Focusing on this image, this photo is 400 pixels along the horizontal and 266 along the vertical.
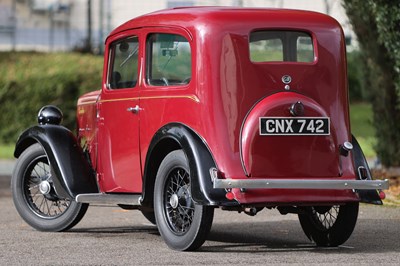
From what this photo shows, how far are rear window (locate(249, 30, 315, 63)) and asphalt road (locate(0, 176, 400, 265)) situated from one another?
1.51m

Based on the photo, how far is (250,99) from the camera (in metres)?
9.16

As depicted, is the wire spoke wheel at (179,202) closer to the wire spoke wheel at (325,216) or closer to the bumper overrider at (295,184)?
the bumper overrider at (295,184)

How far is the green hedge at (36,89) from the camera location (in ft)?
77.5

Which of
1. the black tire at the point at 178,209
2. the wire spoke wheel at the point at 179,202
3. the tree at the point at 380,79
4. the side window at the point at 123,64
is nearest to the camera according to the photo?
the black tire at the point at 178,209

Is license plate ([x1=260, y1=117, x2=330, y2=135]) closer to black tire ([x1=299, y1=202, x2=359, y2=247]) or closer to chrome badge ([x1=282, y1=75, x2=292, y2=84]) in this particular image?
chrome badge ([x1=282, y1=75, x2=292, y2=84])

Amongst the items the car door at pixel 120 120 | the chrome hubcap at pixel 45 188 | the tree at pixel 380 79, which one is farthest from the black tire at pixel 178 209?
the tree at pixel 380 79

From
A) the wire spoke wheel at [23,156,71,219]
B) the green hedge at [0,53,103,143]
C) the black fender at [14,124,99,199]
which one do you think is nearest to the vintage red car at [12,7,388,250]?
the black fender at [14,124,99,199]

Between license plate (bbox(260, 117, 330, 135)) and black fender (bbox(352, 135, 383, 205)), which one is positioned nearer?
license plate (bbox(260, 117, 330, 135))

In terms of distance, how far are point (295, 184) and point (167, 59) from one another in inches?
67.7

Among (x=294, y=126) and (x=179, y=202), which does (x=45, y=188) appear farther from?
(x=294, y=126)

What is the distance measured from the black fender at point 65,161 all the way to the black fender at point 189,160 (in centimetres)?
98

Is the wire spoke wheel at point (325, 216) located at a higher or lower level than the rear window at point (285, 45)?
lower

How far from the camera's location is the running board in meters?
9.95

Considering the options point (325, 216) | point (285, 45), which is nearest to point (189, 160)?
point (285, 45)
